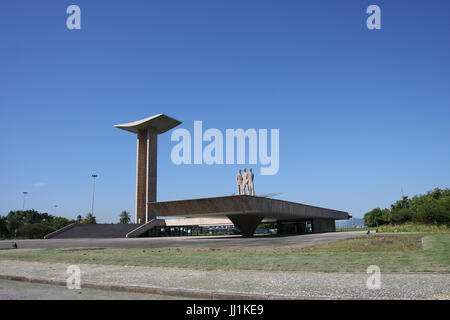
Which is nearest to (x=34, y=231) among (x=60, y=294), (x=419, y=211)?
(x=60, y=294)

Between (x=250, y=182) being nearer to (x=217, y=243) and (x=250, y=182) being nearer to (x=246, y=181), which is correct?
(x=246, y=181)

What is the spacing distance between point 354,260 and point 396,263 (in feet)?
4.41

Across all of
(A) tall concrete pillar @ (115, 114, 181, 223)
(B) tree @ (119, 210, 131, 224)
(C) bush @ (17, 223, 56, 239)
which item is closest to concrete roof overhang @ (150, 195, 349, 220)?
(C) bush @ (17, 223, 56, 239)

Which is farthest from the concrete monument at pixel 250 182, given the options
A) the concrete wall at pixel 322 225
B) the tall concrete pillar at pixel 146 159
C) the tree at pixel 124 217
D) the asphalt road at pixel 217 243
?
the tree at pixel 124 217

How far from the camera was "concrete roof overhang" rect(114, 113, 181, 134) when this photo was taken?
73.3m

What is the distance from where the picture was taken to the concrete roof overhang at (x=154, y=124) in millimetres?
73344

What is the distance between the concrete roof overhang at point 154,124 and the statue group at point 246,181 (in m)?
39.0

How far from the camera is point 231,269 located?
1021 cm

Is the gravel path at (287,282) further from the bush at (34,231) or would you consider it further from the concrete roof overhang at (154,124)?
the concrete roof overhang at (154,124)

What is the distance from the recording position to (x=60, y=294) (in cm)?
762

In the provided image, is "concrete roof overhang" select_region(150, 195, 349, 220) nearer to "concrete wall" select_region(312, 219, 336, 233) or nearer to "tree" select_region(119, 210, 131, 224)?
"concrete wall" select_region(312, 219, 336, 233)

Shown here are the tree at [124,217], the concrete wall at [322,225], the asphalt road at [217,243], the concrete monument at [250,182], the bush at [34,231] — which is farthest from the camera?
the tree at [124,217]

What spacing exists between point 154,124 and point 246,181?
42080 mm
